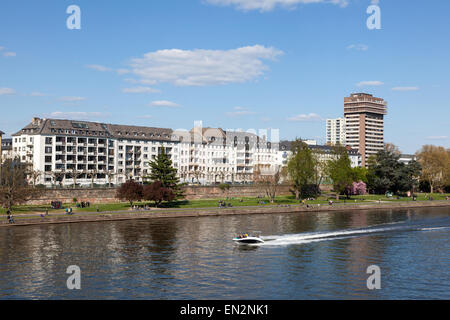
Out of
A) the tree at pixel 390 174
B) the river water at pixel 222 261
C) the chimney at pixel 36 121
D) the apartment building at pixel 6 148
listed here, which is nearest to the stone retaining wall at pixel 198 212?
the river water at pixel 222 261

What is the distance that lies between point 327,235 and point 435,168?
12972 centimetres

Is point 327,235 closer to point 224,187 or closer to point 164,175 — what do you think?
point 164,175

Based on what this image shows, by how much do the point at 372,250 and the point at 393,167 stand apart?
122m

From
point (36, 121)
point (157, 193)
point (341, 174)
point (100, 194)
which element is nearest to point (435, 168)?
point (341, 174)

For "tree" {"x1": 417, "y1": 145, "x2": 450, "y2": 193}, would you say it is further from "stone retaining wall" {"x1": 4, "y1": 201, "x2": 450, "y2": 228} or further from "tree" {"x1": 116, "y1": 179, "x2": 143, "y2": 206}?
"tree" {"x1": 116, "y1": 179, "x2": 143, "y2": 206}

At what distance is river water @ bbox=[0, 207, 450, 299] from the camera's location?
44875 millimetres

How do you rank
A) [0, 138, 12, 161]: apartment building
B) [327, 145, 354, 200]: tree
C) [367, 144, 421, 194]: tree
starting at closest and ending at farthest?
[327, 145, 354, 200]: tree
[0, 138, 12, 161]: apartment building
[367, 144, 421, 194]: tree

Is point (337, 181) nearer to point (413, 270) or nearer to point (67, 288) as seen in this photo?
point (413, 270)

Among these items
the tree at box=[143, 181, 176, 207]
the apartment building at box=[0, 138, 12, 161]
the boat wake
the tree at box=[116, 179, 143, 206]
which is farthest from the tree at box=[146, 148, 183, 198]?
the apartment building at box=[0, 138, 12, 161]

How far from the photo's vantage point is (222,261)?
189 feet

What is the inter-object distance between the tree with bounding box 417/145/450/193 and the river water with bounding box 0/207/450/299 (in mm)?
105424

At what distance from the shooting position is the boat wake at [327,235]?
7179 cm
